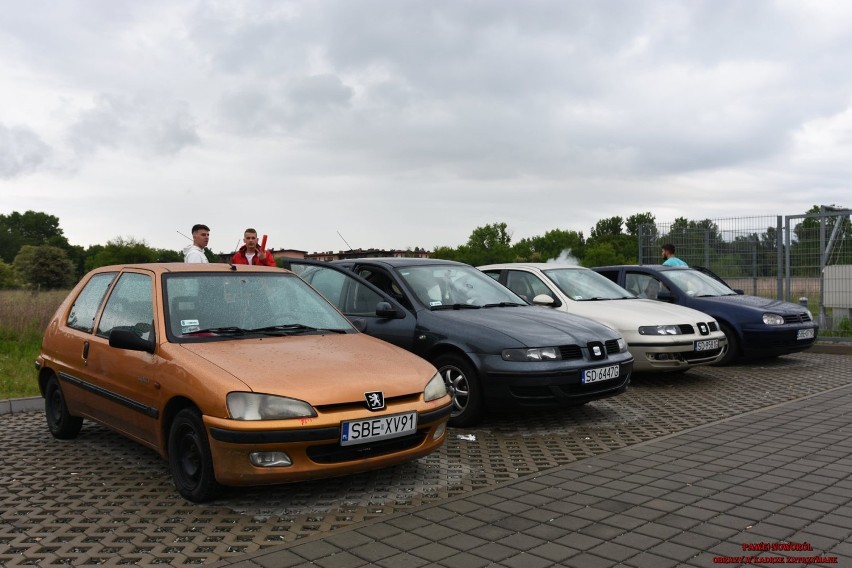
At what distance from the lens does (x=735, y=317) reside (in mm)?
11094

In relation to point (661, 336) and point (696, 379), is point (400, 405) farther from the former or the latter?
point (696, 379)

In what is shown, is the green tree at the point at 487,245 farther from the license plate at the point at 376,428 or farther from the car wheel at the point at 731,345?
the license plate at the point at 376,428

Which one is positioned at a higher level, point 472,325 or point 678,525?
point 472,325

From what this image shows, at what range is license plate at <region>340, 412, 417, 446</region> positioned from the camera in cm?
443

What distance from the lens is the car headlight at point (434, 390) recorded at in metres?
4.96

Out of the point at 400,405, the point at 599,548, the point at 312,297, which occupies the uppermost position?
the point at 312,297

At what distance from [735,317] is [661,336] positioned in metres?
2.57

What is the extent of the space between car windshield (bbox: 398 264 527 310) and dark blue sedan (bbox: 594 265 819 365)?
4232 mm

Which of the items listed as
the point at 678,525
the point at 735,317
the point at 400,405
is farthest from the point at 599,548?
the point at 735,317

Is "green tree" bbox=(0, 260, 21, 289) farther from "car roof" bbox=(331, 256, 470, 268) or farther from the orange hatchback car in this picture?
the orange hatchback car

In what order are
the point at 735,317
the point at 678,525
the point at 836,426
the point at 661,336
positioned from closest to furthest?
the point at 678,525 → the point at 836,426 → the point at 661,336 → the point at 735,317

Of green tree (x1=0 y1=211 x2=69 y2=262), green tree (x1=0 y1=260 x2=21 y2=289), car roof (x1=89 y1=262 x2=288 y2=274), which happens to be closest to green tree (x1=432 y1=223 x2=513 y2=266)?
green tree (x1=0 y1=211 x2=69 y2=262)

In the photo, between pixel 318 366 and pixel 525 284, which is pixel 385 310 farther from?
pixel 525 284

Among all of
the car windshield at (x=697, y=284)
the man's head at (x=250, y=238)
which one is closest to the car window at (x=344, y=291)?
the man's head at (x=250, y=238)
